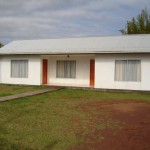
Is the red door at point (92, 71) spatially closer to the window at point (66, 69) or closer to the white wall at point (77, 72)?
the white wall at point (77, 72)

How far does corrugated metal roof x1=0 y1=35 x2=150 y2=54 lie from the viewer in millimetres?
18250

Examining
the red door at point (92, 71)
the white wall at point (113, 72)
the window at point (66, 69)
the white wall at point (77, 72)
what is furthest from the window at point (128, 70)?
the window at point (66, 69)

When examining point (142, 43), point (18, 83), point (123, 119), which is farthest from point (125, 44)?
point (123, 119)

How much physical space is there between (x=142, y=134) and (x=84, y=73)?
47.6 feet

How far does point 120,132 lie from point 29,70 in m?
14.8

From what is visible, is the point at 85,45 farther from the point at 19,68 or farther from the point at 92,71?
the point at 19,68

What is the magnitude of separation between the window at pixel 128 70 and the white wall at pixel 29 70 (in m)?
6.15

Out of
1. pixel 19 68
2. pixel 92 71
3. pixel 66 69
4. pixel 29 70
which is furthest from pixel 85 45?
pixel 19 68

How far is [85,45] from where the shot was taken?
21016 millimetres

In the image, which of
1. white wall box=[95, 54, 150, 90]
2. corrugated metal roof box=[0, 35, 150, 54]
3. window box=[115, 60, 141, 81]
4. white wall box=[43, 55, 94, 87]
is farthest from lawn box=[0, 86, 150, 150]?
white wall box=[43, 55, 94, 87]

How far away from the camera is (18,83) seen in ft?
71.1

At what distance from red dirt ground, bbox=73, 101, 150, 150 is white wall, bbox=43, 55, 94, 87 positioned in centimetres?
1045

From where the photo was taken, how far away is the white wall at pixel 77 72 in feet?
70.3

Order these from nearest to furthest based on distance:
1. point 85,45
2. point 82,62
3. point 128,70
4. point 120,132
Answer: point 120,132 < point 128,70 < point 85,45 < point 82,62
